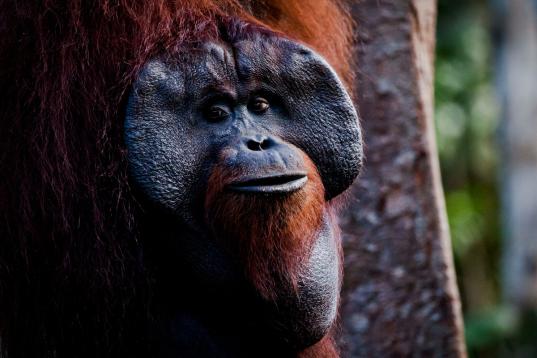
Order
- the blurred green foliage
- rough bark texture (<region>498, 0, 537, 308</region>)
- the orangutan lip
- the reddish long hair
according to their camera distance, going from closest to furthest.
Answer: the orangutan lip, the reddish long hair, rough bark texture (<region>498, 0, 537, 308</region>), the blurred green foliage

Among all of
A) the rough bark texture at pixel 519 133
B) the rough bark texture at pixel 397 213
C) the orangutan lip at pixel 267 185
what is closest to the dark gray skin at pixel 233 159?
the orangutan lip at pixel 267 185

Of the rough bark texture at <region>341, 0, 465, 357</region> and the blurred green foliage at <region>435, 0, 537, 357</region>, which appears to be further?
the blurred green foliage at <region>435, 0, 537, 357</region>

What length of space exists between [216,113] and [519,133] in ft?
20.7

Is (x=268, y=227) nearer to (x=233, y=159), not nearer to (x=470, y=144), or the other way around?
(x=233, y=159)

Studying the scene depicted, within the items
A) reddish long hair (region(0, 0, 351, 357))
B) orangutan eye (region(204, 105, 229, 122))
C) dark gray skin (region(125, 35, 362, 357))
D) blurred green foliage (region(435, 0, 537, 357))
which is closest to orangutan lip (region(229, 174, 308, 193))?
dark gray skin (region(125, 35, 362, 357))

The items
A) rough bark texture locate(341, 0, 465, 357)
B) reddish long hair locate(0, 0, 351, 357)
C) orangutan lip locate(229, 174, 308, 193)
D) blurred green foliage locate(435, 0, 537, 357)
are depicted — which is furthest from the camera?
blurred green foliage locate(435, 0, 537, 357)

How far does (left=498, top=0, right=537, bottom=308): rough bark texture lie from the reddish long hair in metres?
A: 6.22

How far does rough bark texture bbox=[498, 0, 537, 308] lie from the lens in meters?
8.07

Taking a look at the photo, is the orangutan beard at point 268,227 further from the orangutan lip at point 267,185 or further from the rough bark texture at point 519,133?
the rough bark texture at point 519,133

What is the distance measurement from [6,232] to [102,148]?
35cm

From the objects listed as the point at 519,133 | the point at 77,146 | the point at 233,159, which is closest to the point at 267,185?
the point at 233,159

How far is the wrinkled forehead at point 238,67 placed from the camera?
2199mm

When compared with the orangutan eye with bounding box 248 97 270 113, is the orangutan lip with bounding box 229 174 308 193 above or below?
below

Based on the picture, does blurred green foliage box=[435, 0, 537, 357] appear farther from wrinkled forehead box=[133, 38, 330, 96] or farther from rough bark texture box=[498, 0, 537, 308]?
wrinkled forehead box=[133, 38, 330, 96]
